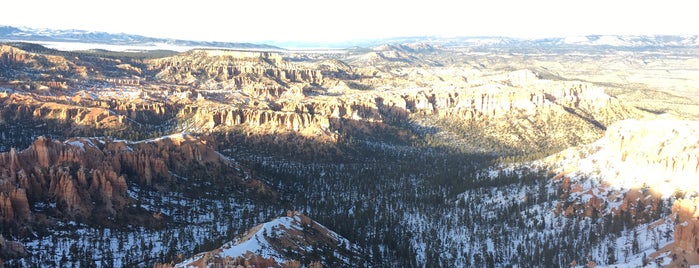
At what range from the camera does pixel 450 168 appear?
15812 cm

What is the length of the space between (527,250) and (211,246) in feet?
154

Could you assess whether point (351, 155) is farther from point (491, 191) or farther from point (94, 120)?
point (94, 120)

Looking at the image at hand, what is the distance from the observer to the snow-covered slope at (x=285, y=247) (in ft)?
222

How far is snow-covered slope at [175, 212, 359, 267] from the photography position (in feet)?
222

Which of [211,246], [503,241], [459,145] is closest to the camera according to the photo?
[211,246]

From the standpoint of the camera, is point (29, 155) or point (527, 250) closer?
point (527, 250)

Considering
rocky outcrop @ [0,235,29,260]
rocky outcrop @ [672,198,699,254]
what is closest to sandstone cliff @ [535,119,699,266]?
rocky outcrop @ [672,198,699,254]

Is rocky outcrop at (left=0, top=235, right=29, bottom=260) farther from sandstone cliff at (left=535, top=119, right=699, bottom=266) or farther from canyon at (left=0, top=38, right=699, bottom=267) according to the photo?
sandstone cliff at (left=535, top=119, right=699, bottom=266)

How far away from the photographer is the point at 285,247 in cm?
7800

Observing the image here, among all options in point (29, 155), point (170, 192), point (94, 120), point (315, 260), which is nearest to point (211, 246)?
point (315, 260)

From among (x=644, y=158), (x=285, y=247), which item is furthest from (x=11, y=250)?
(x=644, y=158)

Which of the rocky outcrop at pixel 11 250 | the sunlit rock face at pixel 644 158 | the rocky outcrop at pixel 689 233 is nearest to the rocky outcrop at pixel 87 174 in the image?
the rocky outcrop at pixel 11 250

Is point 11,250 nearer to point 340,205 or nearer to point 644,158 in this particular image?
point 340,205

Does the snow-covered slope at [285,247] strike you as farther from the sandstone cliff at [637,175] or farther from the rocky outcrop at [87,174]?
the sandstone cliff at [637,175]
